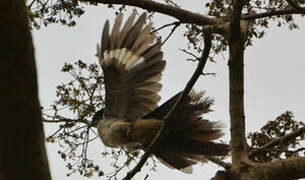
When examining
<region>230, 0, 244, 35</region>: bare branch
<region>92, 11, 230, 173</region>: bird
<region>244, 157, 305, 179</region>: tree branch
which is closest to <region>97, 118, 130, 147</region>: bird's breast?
<region>92, 11, 230, 173</region>: bird

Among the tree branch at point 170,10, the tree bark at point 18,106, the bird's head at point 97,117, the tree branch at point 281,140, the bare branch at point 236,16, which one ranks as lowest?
the tree bark at point 18,106

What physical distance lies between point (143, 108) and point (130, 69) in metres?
0.42

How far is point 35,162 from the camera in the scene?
4.91 feet

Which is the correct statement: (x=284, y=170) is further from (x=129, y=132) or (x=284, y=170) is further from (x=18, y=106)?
(x=129, y=132)

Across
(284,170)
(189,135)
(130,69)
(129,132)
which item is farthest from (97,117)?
(284,170)

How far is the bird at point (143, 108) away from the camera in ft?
13.8

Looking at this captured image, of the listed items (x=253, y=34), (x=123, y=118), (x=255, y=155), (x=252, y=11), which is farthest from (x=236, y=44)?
(x=123, y=118)

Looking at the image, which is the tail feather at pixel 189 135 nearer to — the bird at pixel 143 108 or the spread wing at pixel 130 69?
the bird at pixel 143 108

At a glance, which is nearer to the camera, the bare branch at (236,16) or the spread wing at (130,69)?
the bare branch at (236,16)

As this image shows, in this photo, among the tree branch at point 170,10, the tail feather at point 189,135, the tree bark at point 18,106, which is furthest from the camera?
the tail feather at point 189,135

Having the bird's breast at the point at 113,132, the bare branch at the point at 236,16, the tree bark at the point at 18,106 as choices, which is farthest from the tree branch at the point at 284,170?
the bird's breast at the point at 113,132

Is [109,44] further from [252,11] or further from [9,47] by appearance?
[9,47]

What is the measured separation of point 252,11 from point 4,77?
3083 mm

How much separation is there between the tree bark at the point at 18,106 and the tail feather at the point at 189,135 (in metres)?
2.64
